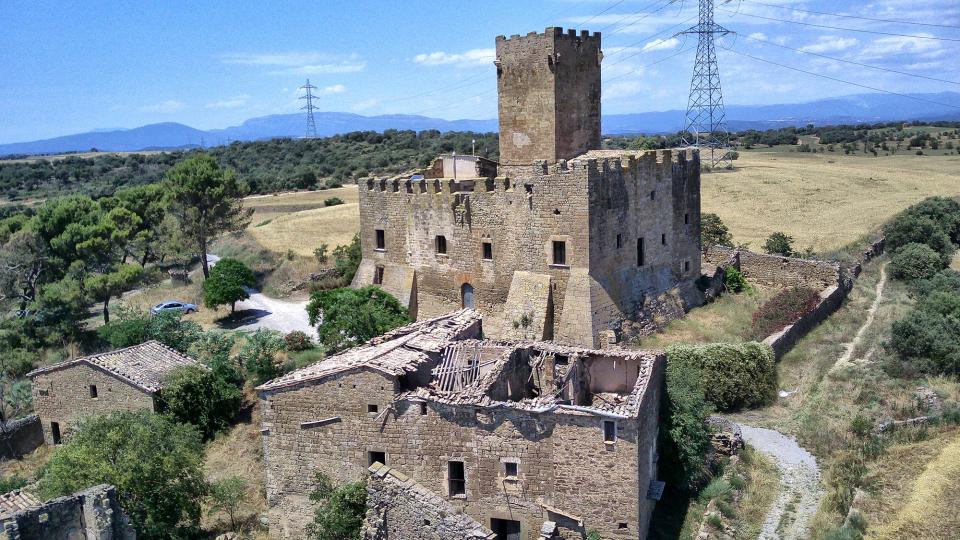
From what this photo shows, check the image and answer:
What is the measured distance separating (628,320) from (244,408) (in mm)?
11716

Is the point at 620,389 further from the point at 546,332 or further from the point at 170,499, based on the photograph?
the point at 170,499

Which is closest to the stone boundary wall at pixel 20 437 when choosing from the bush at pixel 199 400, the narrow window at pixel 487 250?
the bush at pixel 199 400

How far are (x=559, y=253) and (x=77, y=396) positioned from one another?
1435 cm

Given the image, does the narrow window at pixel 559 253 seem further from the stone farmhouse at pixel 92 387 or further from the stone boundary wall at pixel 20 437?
the stone boundary wall at pixel 20 437

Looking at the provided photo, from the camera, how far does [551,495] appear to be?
49.1 ft

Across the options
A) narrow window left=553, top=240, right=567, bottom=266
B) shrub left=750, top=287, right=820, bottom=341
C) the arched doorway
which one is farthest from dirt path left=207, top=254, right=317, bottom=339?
shrub left=750, top=287, right=820, bottom=341

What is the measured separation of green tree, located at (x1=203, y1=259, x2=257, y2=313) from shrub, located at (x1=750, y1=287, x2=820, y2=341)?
63.2 ft

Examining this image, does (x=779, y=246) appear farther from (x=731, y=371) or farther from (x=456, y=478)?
(x=456, y=478)

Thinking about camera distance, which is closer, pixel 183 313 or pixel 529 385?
pixel 529 385

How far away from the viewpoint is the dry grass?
161 feet

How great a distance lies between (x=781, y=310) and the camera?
93.4ft

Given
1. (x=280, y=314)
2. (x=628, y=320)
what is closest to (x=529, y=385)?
(x=628, y=320)

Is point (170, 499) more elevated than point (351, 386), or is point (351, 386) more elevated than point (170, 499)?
point (351, 386)

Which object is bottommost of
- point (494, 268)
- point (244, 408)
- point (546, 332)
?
point (244, 408)
